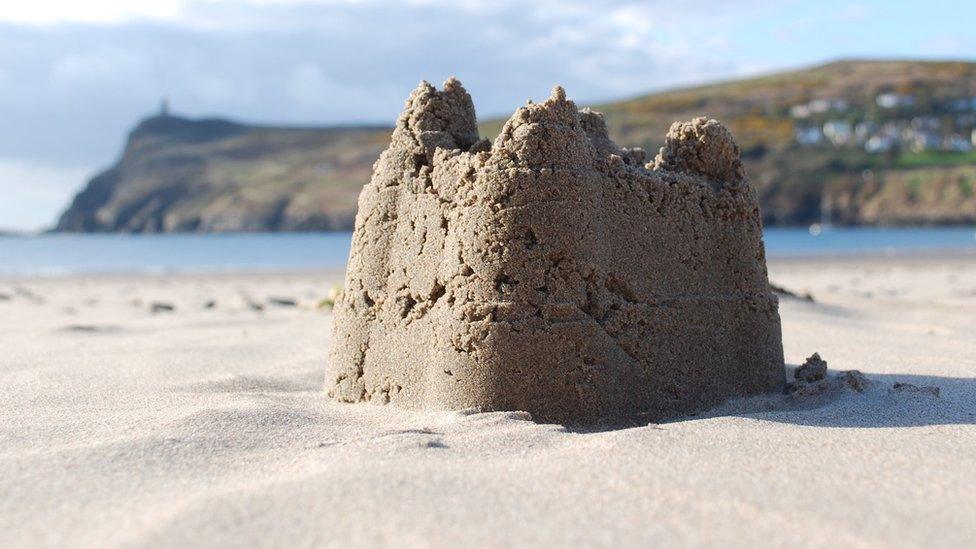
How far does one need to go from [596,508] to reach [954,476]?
1194mm

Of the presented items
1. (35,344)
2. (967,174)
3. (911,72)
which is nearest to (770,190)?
(967,174)

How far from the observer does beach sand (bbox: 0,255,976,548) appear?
8.20ft

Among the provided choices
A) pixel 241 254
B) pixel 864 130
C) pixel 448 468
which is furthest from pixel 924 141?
pixel 448 468

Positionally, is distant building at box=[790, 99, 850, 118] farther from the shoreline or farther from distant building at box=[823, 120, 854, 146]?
the shoreline

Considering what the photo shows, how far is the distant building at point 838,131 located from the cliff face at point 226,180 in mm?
40809

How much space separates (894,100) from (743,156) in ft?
106

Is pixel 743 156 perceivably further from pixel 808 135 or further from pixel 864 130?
pixel 864 130

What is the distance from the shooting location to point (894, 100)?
89.1 meters

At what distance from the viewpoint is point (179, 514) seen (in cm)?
258

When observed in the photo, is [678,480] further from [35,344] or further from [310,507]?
[35,344]

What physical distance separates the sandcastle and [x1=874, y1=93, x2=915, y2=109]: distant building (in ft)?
299

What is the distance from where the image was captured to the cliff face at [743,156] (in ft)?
258

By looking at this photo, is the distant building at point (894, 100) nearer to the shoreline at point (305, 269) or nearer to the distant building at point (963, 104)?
the distant building at point (963, 104)

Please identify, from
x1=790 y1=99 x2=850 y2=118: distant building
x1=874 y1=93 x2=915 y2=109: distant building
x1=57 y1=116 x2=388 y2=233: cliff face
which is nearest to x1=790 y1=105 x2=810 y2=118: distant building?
x1=790 y1=99 x2=850 y2=118: distant building
